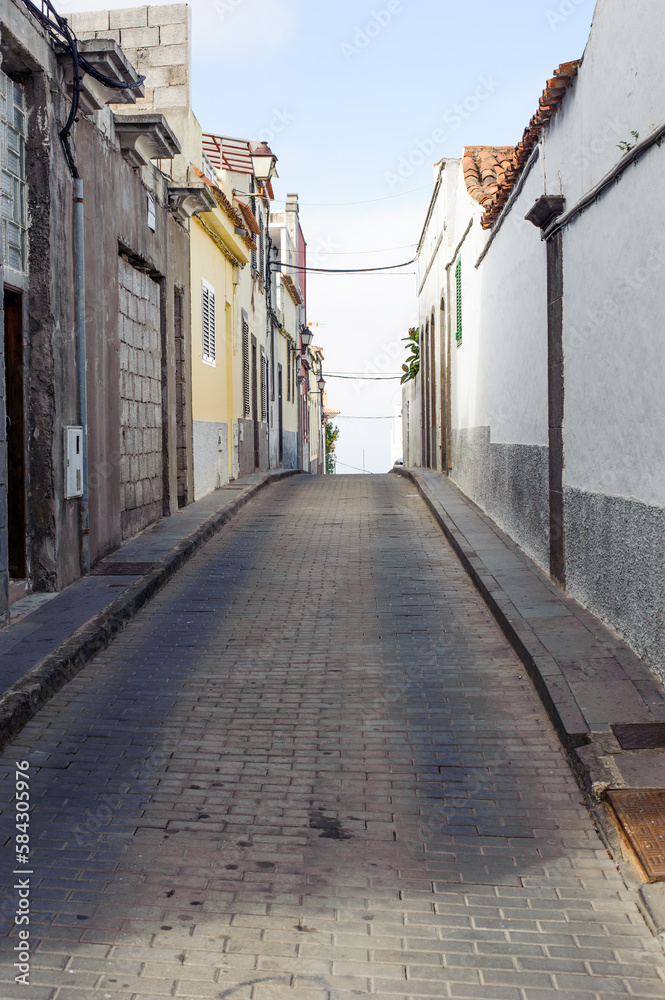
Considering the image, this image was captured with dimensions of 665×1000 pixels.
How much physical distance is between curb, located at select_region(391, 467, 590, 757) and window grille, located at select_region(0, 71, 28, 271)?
184 inches

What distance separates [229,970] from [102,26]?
46.0ft

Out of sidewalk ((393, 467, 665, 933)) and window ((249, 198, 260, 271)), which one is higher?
window ((249, 198, 260, 271))

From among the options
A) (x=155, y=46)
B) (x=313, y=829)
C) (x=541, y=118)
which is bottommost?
(x=313, y=829)

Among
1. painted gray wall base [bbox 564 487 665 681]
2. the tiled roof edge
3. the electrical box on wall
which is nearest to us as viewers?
painted gray wall base [bbox 564 487 665 681]

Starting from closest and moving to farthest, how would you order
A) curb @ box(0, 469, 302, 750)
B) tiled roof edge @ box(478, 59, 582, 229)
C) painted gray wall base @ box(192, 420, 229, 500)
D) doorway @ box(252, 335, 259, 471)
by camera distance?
curb @ box(0, 469, 302, 750), tiled roof edge @ box(478, 59, 582, 229), painted gray wall base @ box(192, 420, 229, 500), doorway @ box(252, 335, 259, 471)

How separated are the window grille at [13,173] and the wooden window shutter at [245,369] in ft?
38.9

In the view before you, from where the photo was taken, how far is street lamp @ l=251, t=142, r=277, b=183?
67.6 feet

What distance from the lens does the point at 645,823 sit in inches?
145

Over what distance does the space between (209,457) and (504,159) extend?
6674mm

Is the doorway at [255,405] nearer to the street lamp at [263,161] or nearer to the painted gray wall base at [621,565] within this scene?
the street lamp at [263,161]

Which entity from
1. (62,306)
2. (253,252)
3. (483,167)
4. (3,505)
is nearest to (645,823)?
(3,505)

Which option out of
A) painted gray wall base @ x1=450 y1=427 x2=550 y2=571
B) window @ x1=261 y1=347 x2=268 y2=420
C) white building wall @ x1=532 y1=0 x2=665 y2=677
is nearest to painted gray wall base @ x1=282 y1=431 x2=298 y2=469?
window @ x1=261 y1=347 x2=268 y2=420

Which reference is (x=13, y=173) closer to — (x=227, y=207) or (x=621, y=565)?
(x=621, y=565)

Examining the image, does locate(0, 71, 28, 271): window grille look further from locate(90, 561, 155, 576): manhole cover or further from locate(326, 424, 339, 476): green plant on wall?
locate(326, 424, 339, 476): green plant on wall
